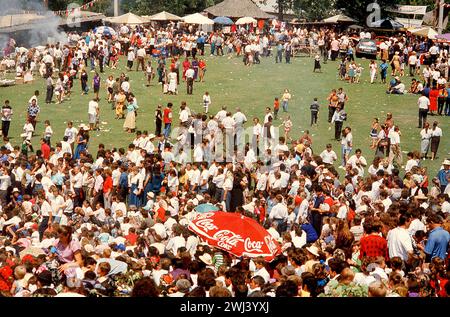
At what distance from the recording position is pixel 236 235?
41.3 ft

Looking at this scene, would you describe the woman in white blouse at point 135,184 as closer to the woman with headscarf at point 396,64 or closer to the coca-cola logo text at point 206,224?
the coca-cola logo text at point 206,224

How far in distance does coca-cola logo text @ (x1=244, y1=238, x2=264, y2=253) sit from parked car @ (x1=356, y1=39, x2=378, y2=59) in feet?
100

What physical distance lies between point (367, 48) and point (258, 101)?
12.1 metres

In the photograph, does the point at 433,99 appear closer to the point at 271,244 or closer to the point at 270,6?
the point at 271,244

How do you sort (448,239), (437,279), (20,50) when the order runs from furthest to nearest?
1. (20,50)
2. (448,239)
3. (437,279)

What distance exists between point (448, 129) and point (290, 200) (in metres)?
11.7

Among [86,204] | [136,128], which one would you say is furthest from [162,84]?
[86,204]

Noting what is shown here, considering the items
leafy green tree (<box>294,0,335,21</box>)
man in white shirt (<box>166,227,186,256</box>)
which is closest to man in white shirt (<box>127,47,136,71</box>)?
man in white shirt (<box>166,227,186,256</box>)

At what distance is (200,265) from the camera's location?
458 inches

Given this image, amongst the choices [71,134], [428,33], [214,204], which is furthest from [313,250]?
[428,33]

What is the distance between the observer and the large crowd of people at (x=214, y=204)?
35.6 feet

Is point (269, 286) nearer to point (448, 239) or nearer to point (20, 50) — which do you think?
point (448, 239)

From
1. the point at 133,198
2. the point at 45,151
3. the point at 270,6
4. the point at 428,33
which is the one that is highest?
the point at 270,6

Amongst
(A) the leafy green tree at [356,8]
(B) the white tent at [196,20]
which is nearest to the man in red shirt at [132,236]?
(B) the white tent at [196,20]
